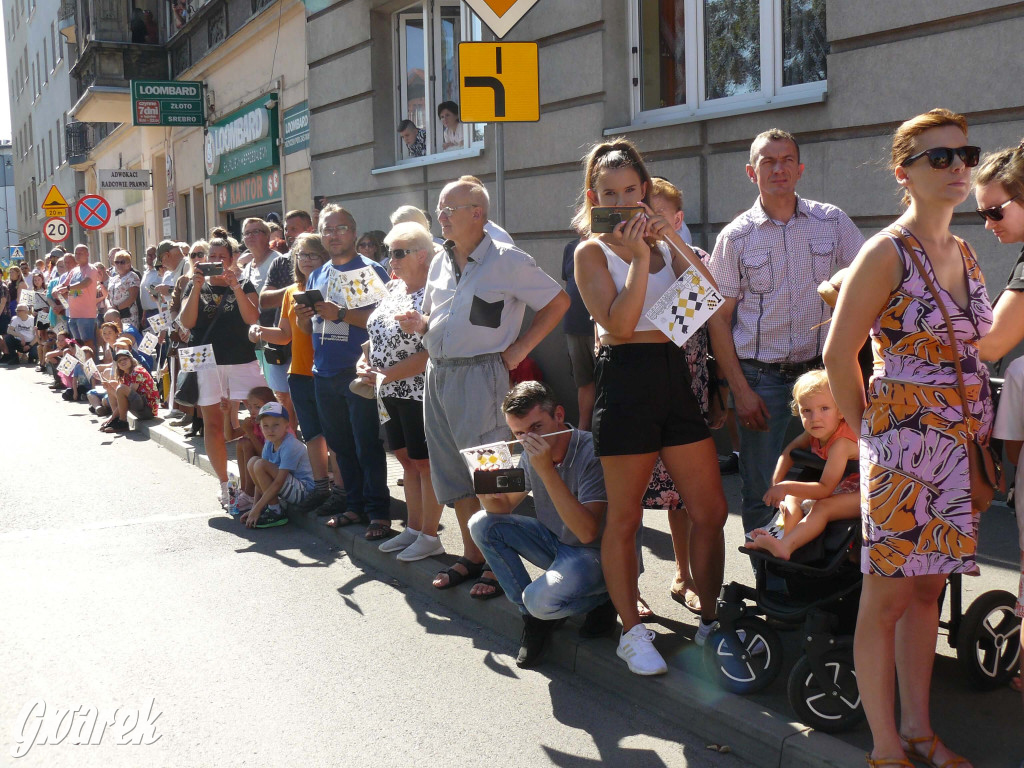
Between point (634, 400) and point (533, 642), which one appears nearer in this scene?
point (634, 400)

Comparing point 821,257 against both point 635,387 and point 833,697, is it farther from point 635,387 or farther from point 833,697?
point 833,697

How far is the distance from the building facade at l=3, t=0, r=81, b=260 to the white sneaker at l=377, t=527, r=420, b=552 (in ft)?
121

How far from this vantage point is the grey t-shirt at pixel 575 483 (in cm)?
459

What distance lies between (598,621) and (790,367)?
1.42 metres

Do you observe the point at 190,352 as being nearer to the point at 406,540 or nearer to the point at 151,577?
the point at 151,577

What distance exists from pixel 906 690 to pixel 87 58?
2670 cm

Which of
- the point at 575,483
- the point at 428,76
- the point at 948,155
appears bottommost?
the point at 575,483

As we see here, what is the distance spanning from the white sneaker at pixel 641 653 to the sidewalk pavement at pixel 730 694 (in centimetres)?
5

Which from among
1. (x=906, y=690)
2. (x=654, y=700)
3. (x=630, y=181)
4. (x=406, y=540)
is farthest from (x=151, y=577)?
(x=906, y=690)

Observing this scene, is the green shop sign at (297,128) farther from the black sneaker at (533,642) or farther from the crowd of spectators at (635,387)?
the black sneaker at (533,642)

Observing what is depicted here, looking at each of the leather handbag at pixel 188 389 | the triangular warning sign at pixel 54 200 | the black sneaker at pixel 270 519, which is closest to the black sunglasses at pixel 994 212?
the black sneaker at pixel 270 519

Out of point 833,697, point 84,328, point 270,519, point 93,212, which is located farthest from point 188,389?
point 93,212

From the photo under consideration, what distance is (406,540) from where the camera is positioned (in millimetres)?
6352

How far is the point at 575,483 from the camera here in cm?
466
